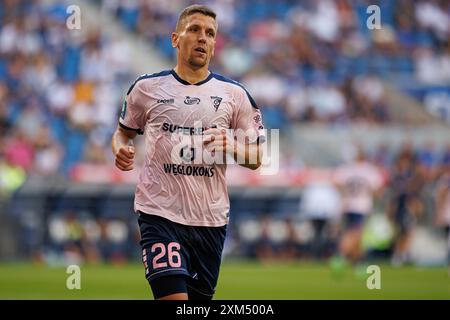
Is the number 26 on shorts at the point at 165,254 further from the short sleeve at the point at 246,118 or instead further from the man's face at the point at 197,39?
the man's face at the point at 197,39

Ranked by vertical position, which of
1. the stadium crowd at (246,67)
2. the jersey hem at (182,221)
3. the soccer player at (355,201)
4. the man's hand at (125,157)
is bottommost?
the jersey hem at (182,221)

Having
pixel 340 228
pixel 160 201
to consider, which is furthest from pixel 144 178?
pixel 340 228

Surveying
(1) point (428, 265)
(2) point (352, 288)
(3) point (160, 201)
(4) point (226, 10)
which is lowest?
(3) point (160, 201)

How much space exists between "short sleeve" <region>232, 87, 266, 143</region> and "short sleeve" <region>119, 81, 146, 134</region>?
74 cm

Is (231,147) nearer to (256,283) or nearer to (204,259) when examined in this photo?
(204,259)

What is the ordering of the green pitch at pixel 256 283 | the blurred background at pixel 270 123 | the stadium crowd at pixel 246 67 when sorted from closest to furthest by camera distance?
the green pitch at pixel 256 283 < the blurred background at pixel 270 123 < the stadium crowd at pixel 246 67

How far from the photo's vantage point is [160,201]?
8156 mm

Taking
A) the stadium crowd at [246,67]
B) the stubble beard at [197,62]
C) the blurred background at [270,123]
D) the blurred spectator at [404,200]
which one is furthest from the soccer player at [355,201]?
the stubble beard at [197,62]

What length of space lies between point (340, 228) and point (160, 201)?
684 inches

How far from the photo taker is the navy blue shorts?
7895mm

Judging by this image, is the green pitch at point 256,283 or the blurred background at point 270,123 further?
the blurred background at point 270,123

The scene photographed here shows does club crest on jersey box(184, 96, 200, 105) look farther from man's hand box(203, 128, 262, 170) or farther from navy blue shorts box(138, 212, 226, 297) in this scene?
navy blue shorts box(138, 212, 226, 297)

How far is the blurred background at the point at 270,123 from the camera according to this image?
2400cm
